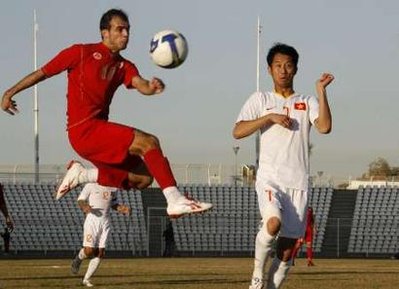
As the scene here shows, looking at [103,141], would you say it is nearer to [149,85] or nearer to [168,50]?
[149,85]

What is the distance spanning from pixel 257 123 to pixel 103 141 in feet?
5.40

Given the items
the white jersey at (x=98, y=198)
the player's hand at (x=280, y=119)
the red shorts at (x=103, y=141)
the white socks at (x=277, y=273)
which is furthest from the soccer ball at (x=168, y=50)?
the white jersey at (x=98, y=198)

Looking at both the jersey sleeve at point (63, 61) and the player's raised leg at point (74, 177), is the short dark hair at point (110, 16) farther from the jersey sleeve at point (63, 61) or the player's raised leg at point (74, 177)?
the player's raised leg at point (74, 177)

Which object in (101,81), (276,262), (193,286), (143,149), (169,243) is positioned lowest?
(169,243)

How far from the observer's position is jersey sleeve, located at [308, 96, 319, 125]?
11.8 metres

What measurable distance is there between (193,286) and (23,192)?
36912 millimetres

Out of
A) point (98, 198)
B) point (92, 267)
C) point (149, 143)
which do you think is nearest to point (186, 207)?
point (149, 143)

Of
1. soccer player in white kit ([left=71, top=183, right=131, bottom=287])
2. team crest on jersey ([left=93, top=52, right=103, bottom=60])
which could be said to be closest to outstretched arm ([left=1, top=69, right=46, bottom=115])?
team crest on jersey ([left=93, top=52, right=103, bottom=60])

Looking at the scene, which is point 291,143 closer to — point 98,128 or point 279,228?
point 279,228

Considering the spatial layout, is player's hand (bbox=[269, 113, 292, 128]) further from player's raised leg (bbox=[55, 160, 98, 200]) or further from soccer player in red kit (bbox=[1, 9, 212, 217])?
player's raised leg (bbox=[55, 160, 98, 200])

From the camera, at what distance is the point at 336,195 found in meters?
59.1

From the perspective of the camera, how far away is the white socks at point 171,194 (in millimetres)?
11266

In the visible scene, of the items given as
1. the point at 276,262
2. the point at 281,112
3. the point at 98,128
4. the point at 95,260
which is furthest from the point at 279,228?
the point at 95,260

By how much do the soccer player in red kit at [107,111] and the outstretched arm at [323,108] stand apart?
1.61 metres
